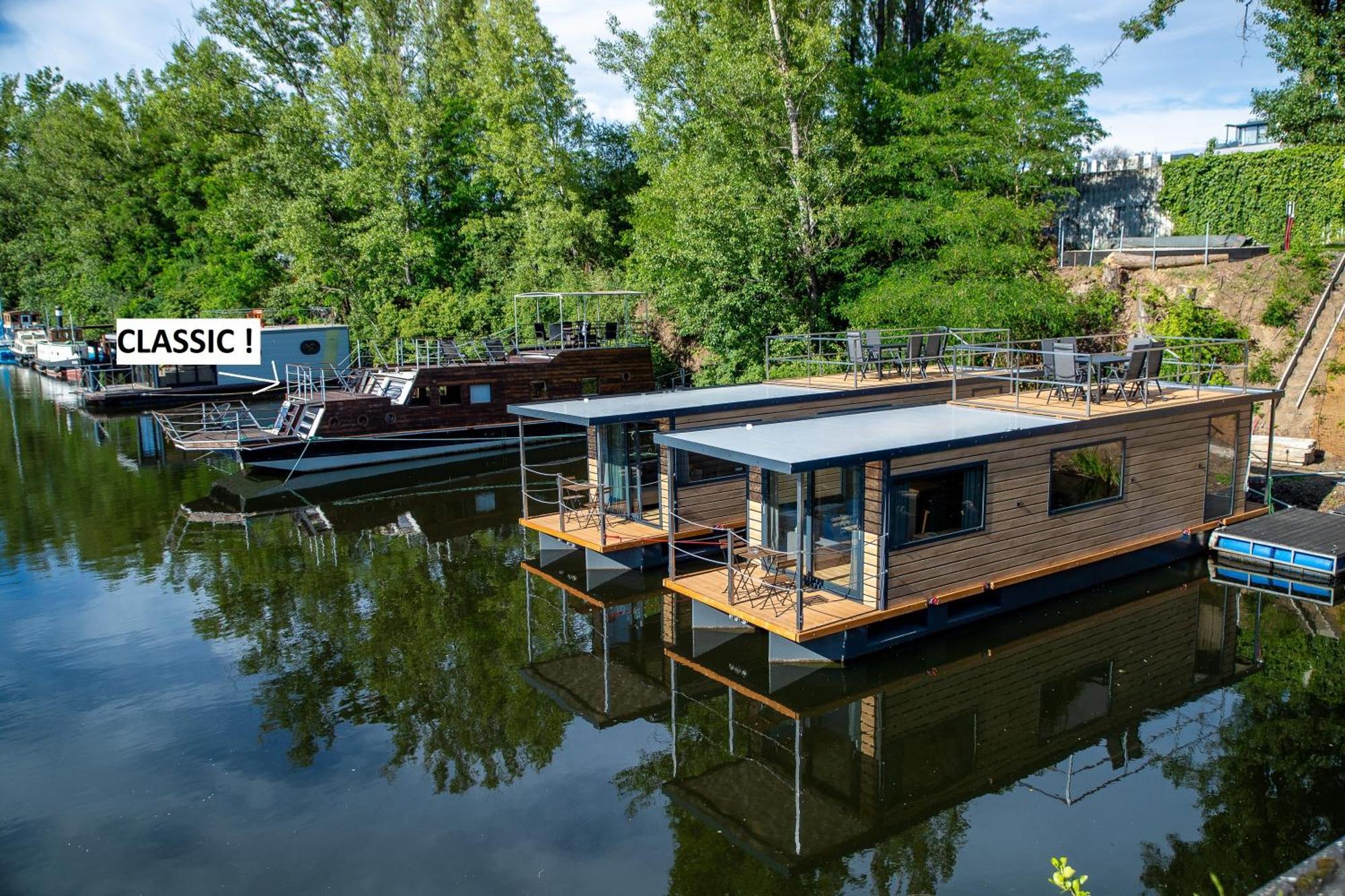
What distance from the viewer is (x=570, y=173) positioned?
136 feet

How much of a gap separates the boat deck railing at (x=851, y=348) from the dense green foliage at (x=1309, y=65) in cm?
1111

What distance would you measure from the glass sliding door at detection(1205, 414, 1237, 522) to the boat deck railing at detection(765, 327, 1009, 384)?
15.4 feet

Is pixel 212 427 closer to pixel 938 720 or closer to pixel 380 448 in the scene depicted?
pixel 380 448

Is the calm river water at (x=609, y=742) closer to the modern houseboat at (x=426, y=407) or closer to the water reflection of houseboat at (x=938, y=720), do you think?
the water reflection of houseboat at (x=938, y=720)

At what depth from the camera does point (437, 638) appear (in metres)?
14.6

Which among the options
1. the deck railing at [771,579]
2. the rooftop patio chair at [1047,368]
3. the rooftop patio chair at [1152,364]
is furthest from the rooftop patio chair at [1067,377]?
the deck railing at [771,579]

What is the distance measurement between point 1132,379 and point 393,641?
42.3ft

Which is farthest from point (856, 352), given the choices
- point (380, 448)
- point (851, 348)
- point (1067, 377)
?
point (380, 448)

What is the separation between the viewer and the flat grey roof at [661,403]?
16656 millimetres

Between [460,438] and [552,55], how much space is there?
67.5ft

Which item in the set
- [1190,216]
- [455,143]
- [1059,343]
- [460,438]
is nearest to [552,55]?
[455,143]

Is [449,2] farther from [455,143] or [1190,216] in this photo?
[1190,216]

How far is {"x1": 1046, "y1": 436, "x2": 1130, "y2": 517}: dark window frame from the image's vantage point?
14.5 m

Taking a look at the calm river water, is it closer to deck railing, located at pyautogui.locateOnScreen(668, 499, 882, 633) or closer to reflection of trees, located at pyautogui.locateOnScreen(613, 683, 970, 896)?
reflection of trees, located at pyautogui.locateOnScreen(613, 683, 970, 896)
